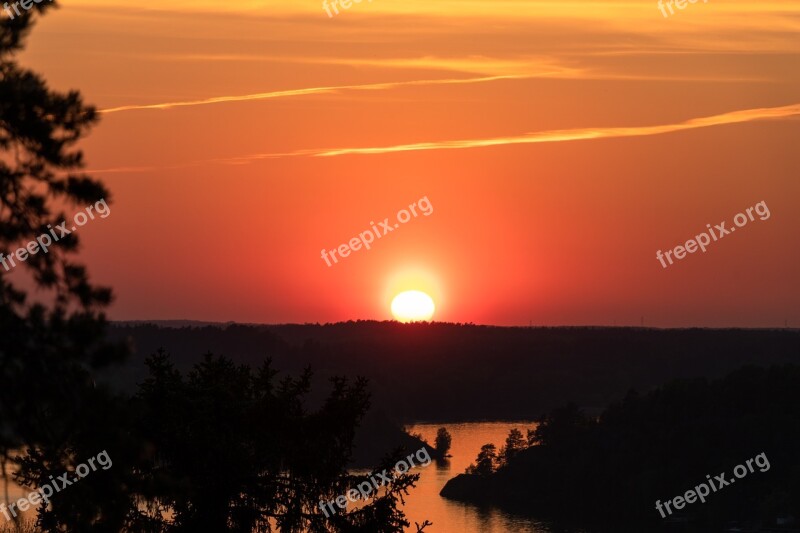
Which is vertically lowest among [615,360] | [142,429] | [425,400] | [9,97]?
[9,97]

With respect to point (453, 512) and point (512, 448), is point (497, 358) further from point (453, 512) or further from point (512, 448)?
point (453, 512)

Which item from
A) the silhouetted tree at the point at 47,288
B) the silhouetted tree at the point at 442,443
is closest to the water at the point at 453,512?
the silhouetted tree at the point at 442,443

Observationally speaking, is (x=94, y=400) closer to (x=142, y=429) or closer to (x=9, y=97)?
(x=9, y=97)

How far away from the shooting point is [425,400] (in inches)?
5960

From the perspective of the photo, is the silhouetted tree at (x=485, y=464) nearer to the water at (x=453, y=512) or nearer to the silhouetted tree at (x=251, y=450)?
the water at (x=453, y=512)

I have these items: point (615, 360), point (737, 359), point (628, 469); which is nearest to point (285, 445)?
point (628, 469)

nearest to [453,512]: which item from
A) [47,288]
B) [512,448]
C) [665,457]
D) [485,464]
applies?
[485,464]

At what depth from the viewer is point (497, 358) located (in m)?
171

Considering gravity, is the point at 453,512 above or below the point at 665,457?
below

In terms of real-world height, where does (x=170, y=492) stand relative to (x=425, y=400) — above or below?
below

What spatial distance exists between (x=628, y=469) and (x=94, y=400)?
88.9 metres

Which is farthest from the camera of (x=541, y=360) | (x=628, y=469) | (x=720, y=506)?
(x=541, y=360)

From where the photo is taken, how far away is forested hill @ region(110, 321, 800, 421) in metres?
150

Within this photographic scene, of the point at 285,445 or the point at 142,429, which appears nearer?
the point at 142,429
